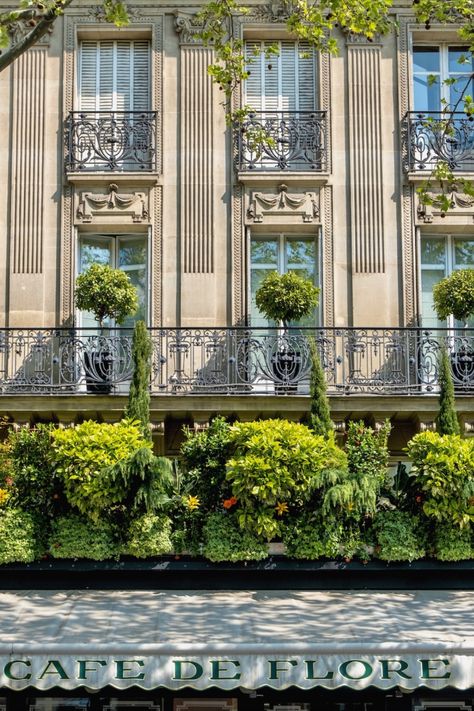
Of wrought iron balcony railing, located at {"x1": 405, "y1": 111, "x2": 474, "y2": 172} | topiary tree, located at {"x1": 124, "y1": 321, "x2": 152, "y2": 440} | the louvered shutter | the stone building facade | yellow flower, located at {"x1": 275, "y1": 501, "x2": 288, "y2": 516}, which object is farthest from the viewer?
the louvered shutter

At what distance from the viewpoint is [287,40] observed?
17938 mm

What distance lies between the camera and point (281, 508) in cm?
1325

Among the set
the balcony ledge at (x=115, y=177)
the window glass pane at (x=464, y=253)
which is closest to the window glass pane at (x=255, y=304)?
the balcony ledge at (x=115, y=177)

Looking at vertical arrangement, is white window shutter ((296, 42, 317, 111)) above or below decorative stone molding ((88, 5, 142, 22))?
below

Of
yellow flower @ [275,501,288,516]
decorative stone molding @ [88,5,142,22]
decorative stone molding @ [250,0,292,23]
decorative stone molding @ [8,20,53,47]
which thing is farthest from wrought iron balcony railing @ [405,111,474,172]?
yellow flower @ [275,501,288,516]

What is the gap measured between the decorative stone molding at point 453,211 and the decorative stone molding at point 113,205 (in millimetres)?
4003

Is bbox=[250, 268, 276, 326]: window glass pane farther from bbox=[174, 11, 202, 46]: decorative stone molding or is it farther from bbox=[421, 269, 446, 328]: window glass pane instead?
bbox=[174, 11, 202, 46]: decorative stone molding

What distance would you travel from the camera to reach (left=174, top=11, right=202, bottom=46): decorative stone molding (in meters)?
17.6

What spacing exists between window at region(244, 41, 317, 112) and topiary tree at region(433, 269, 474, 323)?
3.56m

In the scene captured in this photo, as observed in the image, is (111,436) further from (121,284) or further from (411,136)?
(411,136)

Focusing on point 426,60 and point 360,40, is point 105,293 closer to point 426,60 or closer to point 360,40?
point 360,40

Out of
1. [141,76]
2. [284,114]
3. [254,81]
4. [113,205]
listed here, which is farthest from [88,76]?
[284,114]

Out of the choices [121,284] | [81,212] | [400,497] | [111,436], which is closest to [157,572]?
[111,436]

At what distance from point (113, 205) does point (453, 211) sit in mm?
4923
